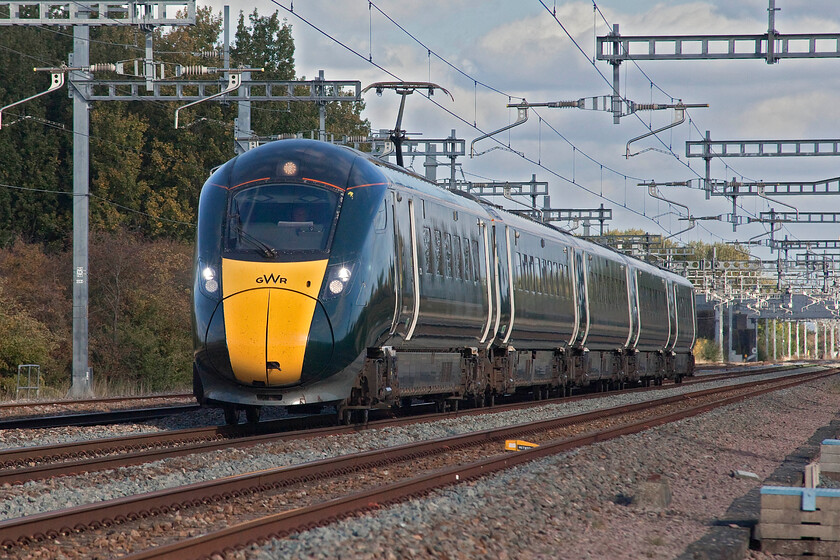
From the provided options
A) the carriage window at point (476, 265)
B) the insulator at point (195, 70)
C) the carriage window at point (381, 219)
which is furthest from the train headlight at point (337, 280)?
the insulator at point (195, 70)

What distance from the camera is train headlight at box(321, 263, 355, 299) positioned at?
47.2 feet

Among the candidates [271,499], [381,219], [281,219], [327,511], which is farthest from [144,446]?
[327,511]

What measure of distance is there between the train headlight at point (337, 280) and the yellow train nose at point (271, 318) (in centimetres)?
11

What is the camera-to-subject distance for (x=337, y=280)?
569 inches

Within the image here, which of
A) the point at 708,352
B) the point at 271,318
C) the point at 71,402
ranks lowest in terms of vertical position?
the point at 708,352

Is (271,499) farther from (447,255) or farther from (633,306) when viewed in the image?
(633,306)

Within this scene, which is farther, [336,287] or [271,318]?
[336,287]

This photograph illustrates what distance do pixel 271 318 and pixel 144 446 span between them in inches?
81.8

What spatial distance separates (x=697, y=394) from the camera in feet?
102

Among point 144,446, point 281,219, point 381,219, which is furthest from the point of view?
point 381,219

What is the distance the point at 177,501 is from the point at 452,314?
9.61m

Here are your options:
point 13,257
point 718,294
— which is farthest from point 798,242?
point 13,257

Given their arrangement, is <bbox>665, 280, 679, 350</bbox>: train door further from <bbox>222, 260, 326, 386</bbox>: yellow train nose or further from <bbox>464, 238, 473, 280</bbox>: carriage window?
<bbox>222, 260, 326, 386</bbox>: yellow train nose

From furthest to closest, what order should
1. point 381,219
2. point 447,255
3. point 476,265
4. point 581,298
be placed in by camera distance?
1. point 581,298
2. point 476,265
3. point 447,255
4. point 381,219
